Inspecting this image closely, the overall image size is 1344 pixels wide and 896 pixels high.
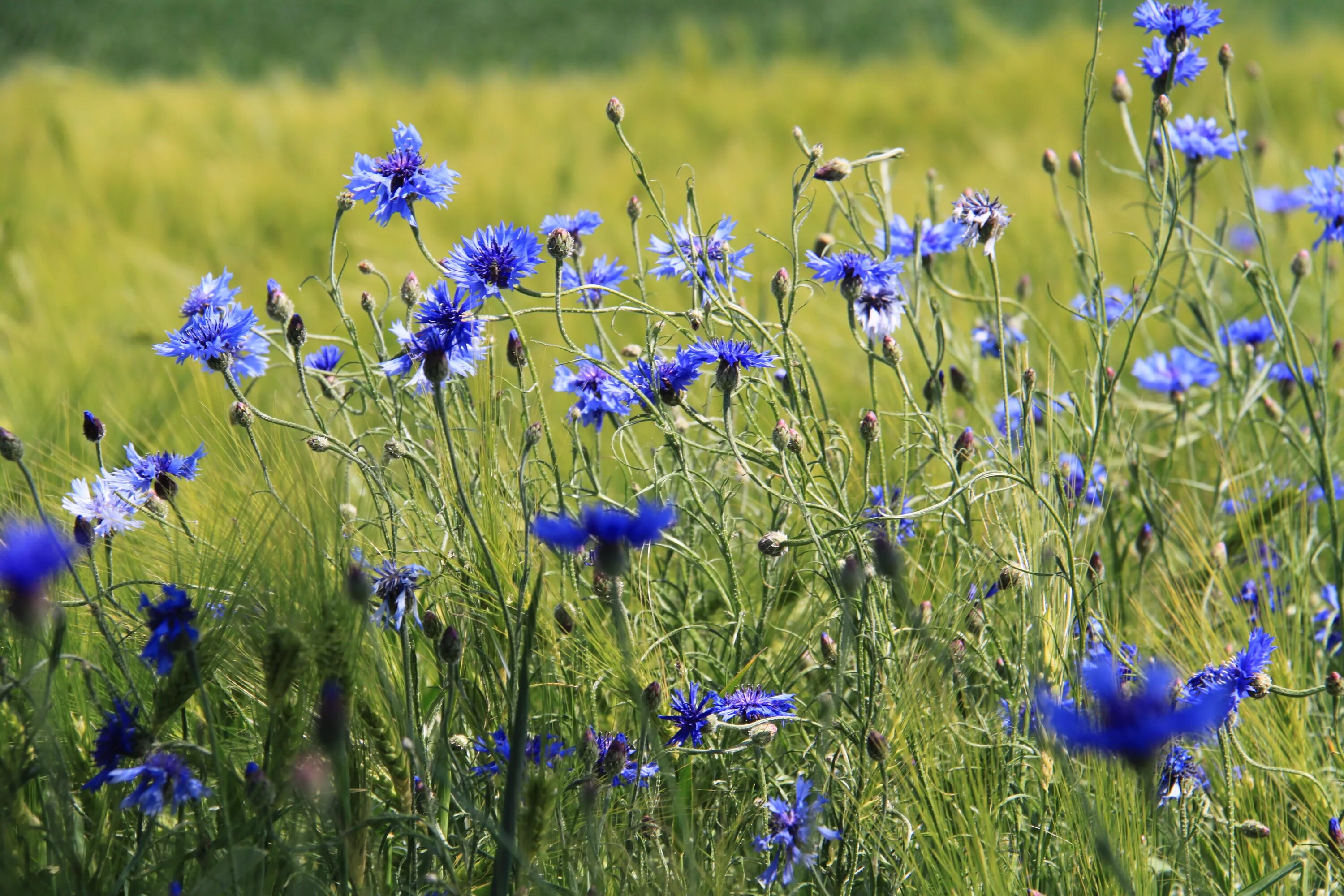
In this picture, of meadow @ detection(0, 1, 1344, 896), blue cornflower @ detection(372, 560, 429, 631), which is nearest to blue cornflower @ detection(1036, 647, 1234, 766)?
meadow @ detection(0, 1, 1344, 896)

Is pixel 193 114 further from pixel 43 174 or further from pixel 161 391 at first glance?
pixel 161 391

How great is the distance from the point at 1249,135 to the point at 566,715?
95.8 inches

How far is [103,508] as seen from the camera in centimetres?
69

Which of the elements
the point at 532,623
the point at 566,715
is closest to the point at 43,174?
the point at 566,715

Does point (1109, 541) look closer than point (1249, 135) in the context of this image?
Yes

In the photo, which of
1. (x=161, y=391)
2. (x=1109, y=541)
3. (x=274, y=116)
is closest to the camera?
(x=1109, y=541)

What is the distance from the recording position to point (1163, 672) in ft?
1.13

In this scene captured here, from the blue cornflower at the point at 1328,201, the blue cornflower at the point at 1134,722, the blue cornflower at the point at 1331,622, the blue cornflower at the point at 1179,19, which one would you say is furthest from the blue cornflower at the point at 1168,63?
the blue cornflower at the point at 1134,722

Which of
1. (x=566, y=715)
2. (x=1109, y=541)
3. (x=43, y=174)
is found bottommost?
(x=566, y=715)

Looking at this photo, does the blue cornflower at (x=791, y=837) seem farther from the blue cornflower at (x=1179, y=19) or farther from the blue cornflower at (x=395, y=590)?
the blue cornflower at (x=1179, y=19)

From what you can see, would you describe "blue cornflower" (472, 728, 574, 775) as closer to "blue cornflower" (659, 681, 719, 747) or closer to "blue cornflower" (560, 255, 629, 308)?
"blue cornflower" (659, 681, 719, 747)

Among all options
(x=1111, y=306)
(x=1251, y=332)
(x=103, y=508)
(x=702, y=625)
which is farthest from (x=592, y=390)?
(x=1111, y=306)

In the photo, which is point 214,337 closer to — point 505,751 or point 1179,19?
point 505,751

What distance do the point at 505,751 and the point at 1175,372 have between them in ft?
2.34
